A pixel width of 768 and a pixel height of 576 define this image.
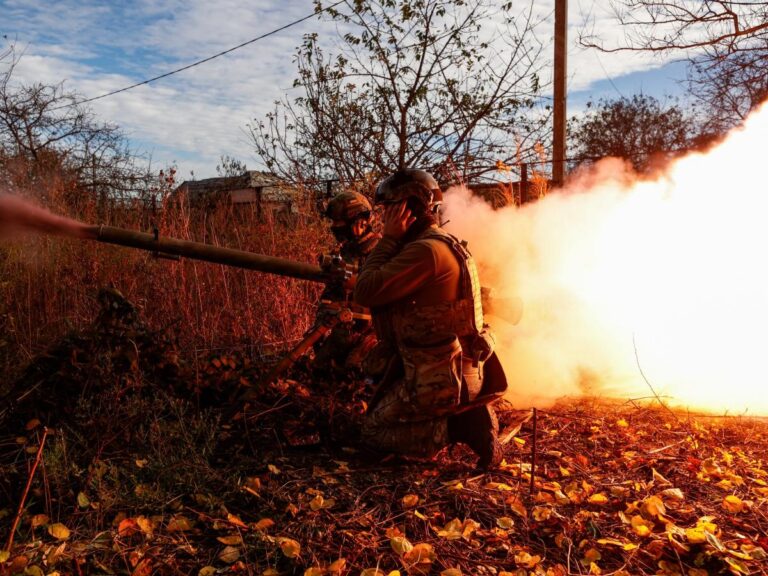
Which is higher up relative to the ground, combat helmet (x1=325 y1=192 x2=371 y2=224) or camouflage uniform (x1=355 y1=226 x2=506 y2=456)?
combat helmet (x1=325 y1=192 x2=371 y2=224)

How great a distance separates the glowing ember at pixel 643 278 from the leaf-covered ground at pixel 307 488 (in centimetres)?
173

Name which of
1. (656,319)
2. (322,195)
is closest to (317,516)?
(656,319)

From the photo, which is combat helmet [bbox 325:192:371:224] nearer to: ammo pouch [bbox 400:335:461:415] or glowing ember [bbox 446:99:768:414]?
ammo pouch [bbox 400:335:461:415]

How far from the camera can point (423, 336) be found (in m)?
4.03

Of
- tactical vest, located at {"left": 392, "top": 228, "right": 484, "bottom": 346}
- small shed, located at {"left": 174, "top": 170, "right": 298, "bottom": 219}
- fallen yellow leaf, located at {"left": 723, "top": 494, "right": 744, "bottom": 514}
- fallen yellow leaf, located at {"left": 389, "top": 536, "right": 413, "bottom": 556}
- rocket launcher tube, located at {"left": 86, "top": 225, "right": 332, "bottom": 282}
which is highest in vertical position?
small shed, located at {"left": 174, "top": 170, "right": 298, "bottom": 219}

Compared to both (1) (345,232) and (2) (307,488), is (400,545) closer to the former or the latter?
(2) (307,488)

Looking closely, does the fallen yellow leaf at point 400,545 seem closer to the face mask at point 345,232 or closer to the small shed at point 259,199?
the face mask at point 345,232

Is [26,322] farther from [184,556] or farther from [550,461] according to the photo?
[550,461]

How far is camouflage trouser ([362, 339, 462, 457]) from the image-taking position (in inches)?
157

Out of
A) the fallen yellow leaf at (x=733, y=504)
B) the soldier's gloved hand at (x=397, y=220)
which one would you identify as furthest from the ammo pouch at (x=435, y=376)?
the fallen yellow leaf at (x=733, y=504)

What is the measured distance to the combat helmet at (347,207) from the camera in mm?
5430

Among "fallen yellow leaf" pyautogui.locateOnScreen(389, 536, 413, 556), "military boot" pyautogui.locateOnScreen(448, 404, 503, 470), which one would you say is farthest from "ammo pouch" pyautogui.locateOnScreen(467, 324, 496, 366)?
"fallen yellow leaf" pyautogui.locateOnScreen(389, 536, 413, 556)

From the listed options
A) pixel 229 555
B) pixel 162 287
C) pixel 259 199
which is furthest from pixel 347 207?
pixel 259 199

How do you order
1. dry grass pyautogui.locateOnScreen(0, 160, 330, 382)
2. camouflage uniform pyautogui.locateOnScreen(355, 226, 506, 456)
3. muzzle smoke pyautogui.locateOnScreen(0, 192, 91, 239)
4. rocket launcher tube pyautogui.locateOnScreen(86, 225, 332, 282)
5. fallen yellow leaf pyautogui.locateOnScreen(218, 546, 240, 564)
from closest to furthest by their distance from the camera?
fallen yellow leaf pyautogui.locateOnScreen(218, 546, 240, 564)
camouflage uniform pyautogui.locateOnScreen(355, 226, 506, 456)
muzzle smoke pyautogui.locateOnScreen(0, 192, 91, 239)
rocket launcher tube pyautogui.locateOnScreen(86, 225, 332, 282)
dry grass pyautogui.locateOnScreen(0, 160, 330, 382)
